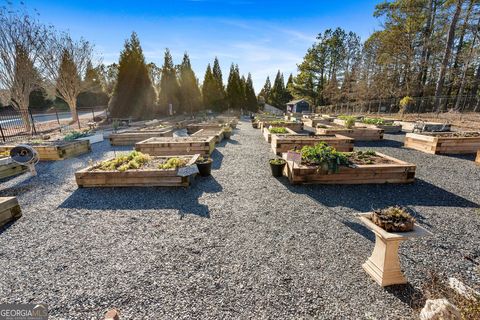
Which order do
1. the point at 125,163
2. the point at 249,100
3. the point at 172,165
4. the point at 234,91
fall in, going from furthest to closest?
the point at 249,100 < the point at 234,91 < the point at 125,163 < the point at 172,165

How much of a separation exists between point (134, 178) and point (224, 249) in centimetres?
303

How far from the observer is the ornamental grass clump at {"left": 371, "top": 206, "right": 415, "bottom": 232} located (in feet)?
6.83

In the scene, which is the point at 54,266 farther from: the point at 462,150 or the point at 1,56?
the point at 1,56

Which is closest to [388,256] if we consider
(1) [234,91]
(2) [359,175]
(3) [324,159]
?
(3) [324,159]

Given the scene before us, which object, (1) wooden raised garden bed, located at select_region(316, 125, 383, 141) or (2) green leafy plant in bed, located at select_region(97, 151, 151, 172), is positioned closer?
(2) green leafy plant in bed, located at select_region(97, 151, 151, 172)

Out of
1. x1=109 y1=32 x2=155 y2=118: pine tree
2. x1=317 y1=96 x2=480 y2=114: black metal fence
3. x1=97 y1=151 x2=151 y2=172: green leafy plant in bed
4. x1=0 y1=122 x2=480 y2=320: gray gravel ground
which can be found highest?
x1=109 y1=32 x2=155 y2=118: pine tree

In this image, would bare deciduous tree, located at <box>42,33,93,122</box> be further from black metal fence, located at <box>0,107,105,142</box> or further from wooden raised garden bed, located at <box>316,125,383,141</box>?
wooden raised garden bed, located at <box>316,125,383,141</box>

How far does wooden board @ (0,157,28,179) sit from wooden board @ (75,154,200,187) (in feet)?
8.61

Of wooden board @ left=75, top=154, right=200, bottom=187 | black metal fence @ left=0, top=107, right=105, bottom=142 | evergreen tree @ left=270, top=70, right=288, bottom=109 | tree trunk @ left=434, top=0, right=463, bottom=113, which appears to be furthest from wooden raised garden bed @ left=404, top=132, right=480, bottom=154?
evergreen tree @ left=270, top=70, right=288, bottom=109

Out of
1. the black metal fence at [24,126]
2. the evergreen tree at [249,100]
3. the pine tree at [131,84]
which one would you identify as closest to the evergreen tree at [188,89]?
the pine tree at [131,84]

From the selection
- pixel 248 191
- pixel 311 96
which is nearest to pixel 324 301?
pixel 248 191

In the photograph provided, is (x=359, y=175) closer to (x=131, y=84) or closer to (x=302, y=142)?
(x=302, y=142)

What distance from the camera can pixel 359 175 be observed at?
4793 mm

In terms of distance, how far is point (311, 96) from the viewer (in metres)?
38.5
